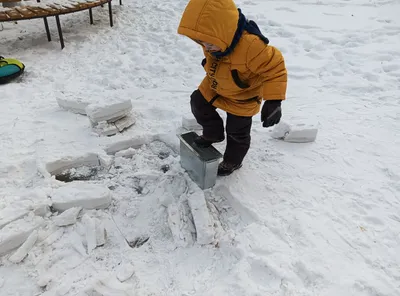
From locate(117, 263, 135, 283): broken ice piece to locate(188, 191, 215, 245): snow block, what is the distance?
436 millimetres

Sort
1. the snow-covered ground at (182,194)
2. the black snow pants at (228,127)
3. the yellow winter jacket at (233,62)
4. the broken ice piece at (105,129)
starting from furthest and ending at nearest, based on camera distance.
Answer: the broken ice piece at (105,129) < the black snow pants at (228,127) < the snow-covered ground at (182,194) < the yellow winter jacket at (233,62)

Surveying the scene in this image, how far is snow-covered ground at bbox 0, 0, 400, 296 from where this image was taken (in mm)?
1822

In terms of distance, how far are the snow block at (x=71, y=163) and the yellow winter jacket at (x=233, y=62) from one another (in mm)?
1092

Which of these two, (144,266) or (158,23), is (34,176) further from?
(158,23)

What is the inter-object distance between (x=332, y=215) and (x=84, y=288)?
162 centimetres

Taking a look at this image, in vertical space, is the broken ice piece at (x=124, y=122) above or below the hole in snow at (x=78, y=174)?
above

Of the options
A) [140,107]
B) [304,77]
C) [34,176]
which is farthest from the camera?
[304,77]

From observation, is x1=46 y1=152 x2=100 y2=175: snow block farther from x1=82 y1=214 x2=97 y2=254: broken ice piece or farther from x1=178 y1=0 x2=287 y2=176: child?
x1=178 y1=0 x2=287 y2=176: child

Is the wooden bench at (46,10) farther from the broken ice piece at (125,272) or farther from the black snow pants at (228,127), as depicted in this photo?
the broken ice piece at (125,272)

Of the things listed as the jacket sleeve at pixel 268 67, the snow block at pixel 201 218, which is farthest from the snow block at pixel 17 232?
Result: the jacket sleeve at pixel 268 67

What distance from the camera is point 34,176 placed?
238 cm

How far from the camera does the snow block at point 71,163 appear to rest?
2520 millimetres

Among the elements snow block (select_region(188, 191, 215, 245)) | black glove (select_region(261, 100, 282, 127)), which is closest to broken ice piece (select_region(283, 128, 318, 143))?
black glove (select_region(261, 100, 282, 127))

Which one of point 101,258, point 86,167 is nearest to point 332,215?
point 101,258
